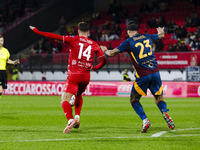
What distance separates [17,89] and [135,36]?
23.0 metres

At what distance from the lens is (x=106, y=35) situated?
36125 mm

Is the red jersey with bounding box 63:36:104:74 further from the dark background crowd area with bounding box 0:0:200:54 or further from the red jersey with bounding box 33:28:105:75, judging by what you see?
the dark background crowd area with bounding box 0:0:200:54

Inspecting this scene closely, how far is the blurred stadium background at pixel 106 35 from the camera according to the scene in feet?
98.6

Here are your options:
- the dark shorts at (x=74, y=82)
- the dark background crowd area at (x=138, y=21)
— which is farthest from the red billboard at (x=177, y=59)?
the dark shorts at (x=74, y=82)

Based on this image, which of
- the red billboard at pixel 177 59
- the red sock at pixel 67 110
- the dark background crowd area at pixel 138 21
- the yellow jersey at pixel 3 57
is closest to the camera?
the red sock at pixel 67 110

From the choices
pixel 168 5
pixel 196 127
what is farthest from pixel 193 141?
pixel 168 5

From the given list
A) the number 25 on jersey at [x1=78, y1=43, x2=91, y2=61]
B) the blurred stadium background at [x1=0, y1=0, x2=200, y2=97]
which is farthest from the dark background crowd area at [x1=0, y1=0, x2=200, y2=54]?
the number 25 on jersey at [x1=78, y1=43, x2=91, y2=61]

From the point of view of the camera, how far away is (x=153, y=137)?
28.6 feet

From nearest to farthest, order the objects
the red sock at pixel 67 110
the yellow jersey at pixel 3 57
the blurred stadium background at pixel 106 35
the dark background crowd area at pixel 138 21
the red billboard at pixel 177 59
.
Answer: the red sock at pixel 67 110 → the yellow jersey at pixel 3 57 → the red billboard at pixel 177 59 → the blurred stadium background at pixel 106 35 → the dark background crowd area at pixel 138 21

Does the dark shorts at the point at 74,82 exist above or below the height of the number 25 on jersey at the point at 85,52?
below

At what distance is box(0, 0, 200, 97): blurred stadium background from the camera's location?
98.6 ft

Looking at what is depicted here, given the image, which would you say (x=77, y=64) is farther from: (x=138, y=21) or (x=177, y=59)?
(x=138, y=21)

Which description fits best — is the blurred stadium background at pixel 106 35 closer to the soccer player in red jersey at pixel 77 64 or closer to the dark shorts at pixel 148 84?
the dark shorts at pixel 148 84

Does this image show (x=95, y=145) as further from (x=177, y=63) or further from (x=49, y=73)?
(x=49, y=73)
